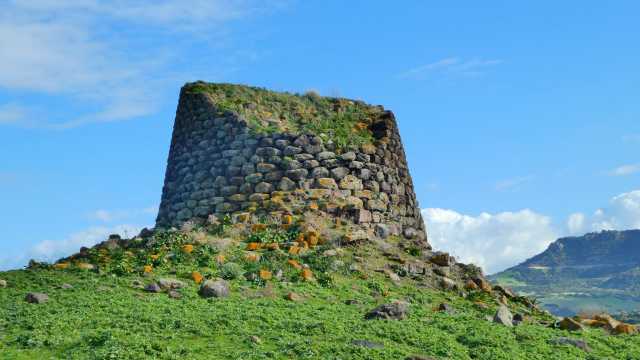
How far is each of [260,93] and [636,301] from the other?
121 metres

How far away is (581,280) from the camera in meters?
171

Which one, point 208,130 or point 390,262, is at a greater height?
point 208,130

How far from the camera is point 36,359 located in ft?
34.3

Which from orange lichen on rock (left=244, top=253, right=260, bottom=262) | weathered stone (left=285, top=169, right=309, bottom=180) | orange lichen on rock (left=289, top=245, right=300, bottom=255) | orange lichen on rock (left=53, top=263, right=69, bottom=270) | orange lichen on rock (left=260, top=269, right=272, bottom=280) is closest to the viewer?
orange lichen on rock (left=260, top=269, right=272, bottom=280)

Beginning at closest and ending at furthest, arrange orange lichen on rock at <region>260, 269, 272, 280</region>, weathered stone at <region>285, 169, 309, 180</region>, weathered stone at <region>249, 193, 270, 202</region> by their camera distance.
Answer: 1. orange lichen on rock at <region>260, 269, 272, 280</region>
2. weathered stone at <region>249, 193, 270, 202</region>
3. weathered stone at <region>285, 169, 309, 180</region>

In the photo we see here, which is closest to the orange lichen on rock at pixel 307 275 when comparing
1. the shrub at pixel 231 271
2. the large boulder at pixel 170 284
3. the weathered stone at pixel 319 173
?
the shrub at pixel 231 271

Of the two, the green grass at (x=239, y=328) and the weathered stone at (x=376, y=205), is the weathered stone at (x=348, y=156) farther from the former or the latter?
the green grass at (x=239, y=328)

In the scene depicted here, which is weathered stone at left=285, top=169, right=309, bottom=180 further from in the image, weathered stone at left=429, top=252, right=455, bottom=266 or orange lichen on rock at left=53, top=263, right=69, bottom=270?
orange lichen on rock at left=53, top=263, right=69, bottom=270

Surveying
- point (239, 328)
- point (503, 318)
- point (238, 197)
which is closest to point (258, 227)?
point (238, 197)

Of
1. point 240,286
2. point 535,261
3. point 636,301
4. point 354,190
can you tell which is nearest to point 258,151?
point 354,190

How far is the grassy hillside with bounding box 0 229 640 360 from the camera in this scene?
11.1m

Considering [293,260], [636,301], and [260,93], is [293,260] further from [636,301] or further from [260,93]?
[636,301]

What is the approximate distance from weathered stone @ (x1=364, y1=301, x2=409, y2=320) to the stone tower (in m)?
4.91

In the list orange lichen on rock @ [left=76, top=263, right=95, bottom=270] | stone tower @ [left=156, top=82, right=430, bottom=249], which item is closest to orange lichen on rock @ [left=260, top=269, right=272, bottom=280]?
orange lichen on rock @ [left=76, top=263, right=95, bottom=270]
